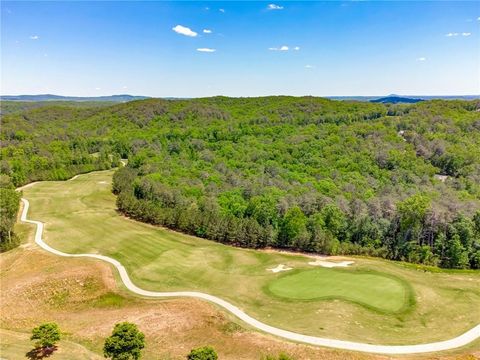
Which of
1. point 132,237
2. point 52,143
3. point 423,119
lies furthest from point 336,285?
point 52,143

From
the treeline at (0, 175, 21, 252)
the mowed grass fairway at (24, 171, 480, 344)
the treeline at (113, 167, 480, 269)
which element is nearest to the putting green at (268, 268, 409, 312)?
the mowed grass fairway at (24, 171, 480, 344)

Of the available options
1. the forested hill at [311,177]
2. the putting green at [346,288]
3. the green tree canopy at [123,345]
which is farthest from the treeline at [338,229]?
the green tree canopy at [123,345]

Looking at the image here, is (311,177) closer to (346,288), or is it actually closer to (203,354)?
(346,288)

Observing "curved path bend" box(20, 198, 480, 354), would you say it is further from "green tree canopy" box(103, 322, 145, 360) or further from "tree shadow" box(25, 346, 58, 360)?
"tree shadow" box(25, 346, 58, 360)

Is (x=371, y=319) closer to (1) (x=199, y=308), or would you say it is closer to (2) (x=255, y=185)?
(1) (x=199, y=308)

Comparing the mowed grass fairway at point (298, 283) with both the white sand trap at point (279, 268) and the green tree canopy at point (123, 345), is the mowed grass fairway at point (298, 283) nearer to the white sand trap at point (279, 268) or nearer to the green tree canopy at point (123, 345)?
the white sand trap at point (279, 268)

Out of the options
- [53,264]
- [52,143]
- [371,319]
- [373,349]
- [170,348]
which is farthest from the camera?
[52,143]
